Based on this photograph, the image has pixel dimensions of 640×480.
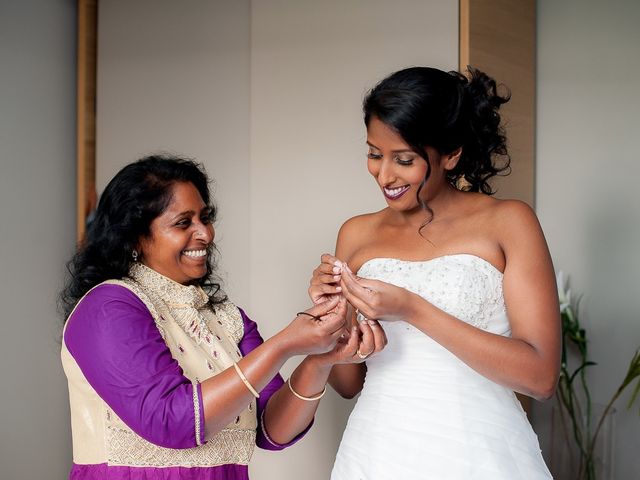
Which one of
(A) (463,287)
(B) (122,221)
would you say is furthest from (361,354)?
(B) (122,221)

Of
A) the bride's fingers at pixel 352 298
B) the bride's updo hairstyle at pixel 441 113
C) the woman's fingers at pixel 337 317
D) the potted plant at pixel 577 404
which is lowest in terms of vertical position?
the potted plant at pixel 577 404

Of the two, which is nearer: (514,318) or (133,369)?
(133,369)

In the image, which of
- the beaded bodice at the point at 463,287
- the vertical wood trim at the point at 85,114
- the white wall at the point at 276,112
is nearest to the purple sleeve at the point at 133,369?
the beaded bodice at the point at 463,287

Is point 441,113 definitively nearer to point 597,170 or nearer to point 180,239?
point 180,239

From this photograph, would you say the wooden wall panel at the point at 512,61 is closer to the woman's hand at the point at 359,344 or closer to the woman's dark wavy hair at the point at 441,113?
the woman's dark wavy hair at the point at 441,113

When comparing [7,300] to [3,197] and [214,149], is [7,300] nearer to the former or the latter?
[3,197]

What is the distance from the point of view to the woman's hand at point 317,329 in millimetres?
1669

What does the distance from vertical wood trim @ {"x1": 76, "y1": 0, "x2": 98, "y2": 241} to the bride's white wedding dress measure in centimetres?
209

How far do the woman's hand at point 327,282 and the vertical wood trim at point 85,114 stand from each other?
82.4 inches

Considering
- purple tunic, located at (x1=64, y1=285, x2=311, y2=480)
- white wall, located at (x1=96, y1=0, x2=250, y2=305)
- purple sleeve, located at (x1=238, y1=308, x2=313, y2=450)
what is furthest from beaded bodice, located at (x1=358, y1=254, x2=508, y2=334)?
white wall, located at (x1=96, y1=0, x2=250, y2=305)

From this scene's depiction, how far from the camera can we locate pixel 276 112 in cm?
324

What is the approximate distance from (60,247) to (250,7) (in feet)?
4.27

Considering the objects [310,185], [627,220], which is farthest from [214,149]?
[627,220]

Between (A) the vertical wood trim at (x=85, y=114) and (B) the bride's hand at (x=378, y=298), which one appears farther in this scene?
(A) the vertical wood trim at (x=85, y=114)
